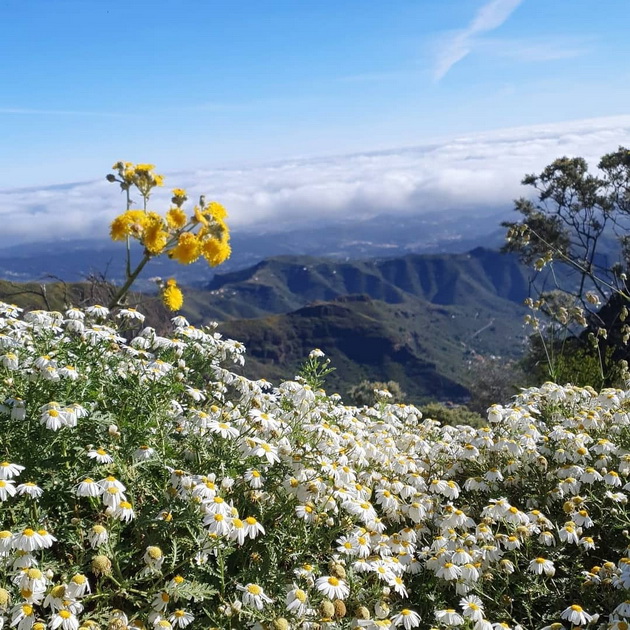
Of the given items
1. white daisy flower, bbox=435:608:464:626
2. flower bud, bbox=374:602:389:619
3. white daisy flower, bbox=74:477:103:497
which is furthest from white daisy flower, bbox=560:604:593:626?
white daisy flower, bbox=74:477:103:497

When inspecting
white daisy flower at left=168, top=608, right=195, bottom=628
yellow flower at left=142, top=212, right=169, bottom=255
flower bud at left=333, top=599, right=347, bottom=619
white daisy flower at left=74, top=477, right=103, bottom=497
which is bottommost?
flower bud at left=333, top=599, right=347, bottom=619

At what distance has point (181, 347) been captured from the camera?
5.16 meters

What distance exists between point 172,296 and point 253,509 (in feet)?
6.28

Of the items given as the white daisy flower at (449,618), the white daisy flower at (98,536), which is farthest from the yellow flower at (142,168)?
the white daisy flower at (449,618)

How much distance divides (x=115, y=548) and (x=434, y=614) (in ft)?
7.07

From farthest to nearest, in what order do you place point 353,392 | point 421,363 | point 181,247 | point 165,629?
point 421,363
point 353,392
point 181,247
point 165,629

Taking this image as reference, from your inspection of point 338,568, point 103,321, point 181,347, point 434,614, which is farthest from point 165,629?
point 103,321

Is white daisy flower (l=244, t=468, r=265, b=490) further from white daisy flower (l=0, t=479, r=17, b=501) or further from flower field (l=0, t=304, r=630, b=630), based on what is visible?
white daisy flower (l=0, t=479, r=17, b=501)

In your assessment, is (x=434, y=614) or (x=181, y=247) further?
(x=181, y=247)

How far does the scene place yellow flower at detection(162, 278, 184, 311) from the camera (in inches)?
195

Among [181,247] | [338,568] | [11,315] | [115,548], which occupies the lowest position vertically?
[338,568]

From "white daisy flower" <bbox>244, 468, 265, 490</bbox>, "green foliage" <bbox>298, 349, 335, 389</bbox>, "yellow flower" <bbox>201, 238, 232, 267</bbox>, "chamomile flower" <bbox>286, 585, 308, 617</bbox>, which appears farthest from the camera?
"green foliage" <bbox>298, 349, 335, 389</bbox>

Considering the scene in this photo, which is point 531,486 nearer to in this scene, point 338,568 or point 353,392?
point 338,568

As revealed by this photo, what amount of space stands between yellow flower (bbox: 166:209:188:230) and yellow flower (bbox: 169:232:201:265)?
16 cm
